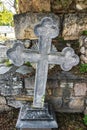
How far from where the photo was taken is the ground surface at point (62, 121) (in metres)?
3.18

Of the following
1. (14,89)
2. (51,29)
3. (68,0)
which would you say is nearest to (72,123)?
(14,89)

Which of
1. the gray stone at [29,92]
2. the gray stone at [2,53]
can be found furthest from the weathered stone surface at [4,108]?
the gray stone at [2,53]

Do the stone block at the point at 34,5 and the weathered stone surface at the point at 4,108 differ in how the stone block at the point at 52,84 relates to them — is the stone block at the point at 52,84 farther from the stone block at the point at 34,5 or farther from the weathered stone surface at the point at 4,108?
the stone block at the point at 34,5

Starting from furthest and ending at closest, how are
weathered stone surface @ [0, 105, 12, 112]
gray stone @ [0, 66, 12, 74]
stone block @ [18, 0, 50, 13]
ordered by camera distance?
weathered stone surface @ [0, 105, 12, 112], gray stone @ [0, 66, 12, 74], stone block @ [18, 0, 50, 13]

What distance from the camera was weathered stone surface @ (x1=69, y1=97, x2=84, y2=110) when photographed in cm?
331

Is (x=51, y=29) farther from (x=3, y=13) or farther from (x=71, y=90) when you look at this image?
(x=3, y=13)

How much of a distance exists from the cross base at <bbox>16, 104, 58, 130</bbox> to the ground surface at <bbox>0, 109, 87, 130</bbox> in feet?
0.98

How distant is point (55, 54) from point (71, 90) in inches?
27.8

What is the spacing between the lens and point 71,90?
326 cm

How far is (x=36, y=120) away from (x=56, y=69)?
71cm

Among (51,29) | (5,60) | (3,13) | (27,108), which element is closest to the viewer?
(51,29)

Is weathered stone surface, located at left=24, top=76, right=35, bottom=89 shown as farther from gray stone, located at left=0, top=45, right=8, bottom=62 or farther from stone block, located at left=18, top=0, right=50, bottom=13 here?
stone block, located at left=18, top=0, right=50, bottom=13

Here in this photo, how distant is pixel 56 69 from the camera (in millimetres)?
3180

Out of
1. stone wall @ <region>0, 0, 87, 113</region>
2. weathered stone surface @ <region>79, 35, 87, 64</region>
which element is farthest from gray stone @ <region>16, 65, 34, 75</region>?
weathered stone surface @ <region>79, 35, 87, 64</region>
